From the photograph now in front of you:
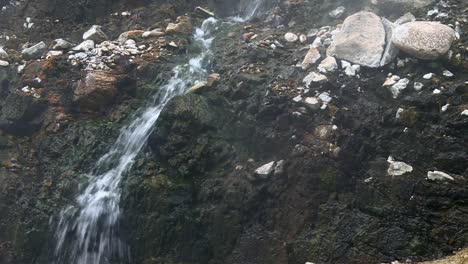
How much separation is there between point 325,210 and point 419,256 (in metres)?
1.38

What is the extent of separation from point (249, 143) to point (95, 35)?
514 cm

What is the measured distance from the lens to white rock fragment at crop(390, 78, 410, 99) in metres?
6.91

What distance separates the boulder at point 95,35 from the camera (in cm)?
1025

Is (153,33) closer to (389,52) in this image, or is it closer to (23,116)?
(23,116)

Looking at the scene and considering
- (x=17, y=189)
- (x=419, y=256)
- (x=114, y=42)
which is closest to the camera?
(x=419, y=256)

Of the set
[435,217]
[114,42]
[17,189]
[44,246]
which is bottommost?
[44,246]

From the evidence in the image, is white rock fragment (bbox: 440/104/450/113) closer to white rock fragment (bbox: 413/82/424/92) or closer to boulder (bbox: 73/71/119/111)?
white rock fragment (bbox: 413/82/424/92)

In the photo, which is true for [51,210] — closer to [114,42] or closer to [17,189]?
[17,189]

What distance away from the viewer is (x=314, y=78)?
773 cm

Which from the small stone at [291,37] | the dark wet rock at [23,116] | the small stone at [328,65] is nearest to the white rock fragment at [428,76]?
the small stone at [328,65]

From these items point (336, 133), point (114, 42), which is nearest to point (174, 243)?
point (336, 133)

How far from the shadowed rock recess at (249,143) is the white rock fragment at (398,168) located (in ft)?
0.08

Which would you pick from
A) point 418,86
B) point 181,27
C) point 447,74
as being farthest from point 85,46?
point 447,74

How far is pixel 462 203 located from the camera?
5461mm
